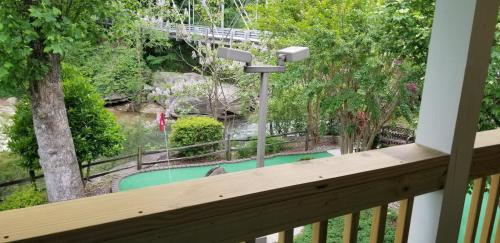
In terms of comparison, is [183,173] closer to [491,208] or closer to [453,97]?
[491,208]

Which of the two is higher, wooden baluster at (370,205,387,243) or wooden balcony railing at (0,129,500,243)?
wooden balcony railing at (0,129,500,243)

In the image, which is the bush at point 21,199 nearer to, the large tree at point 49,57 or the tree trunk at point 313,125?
the large tree at point 49,57

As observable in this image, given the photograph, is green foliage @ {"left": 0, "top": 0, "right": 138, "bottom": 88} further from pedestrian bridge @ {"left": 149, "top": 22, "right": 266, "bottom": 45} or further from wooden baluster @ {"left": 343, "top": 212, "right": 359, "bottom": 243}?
wooden baluster @ {"left": 343, "top": 212, "right": 359, "bottom": 243}

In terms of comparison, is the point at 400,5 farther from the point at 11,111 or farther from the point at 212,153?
the point at 11,111

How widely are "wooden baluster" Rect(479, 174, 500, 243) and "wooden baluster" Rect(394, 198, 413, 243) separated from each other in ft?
0.84

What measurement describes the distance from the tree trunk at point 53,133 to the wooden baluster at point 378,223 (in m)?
4.47

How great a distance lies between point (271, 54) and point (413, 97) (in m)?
2.43

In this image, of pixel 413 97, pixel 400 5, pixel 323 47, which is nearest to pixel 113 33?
pixel 323 47

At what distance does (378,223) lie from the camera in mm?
657

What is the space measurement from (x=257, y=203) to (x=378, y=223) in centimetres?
27

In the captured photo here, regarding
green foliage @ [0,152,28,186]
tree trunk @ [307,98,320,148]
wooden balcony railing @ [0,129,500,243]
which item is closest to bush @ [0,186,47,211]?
green foliage @ [0,152,28,186]

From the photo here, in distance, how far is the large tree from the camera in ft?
12.1

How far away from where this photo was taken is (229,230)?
0.49 meters

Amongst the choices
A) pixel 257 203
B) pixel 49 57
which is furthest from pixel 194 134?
pixel 257 203
